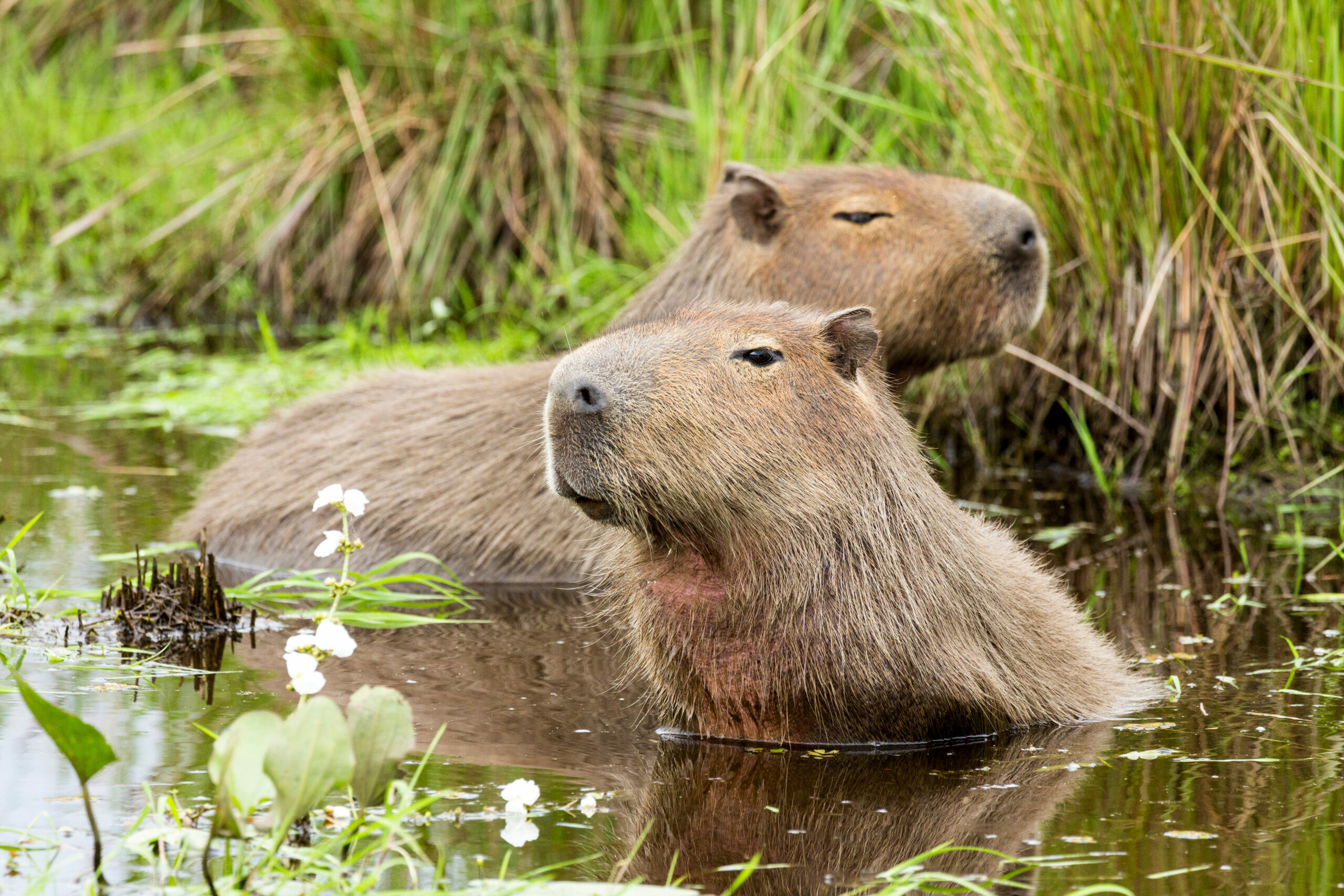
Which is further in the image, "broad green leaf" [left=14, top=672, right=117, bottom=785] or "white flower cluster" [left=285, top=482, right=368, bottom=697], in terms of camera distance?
"white flower cluster" [left=285, top=482, right=368, bottom=697]

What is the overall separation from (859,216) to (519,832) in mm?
2947

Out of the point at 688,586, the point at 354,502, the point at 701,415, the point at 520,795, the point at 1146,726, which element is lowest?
the point at 1146,726

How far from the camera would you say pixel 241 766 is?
2508 millimetres

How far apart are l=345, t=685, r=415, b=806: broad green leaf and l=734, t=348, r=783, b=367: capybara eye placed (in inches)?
48.2

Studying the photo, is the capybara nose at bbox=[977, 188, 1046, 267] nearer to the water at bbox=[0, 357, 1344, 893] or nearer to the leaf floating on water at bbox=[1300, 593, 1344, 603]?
the water at bbox=[0, 357, 1344, 893]

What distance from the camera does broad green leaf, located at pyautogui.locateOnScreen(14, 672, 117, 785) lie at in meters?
2.54

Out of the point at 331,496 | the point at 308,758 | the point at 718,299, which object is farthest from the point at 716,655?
the point at 718,299

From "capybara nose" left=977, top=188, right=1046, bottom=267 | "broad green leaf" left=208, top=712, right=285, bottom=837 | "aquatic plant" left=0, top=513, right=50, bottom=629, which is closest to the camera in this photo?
"broad green leaf" left=208, top=712, right=285, bottom=837

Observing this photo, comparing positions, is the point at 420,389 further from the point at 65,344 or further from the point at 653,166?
the point at 65,344

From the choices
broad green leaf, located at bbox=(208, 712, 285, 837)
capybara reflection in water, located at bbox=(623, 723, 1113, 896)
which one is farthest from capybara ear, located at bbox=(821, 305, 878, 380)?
broad green leaf, located at bbox=(208, 712, 285, 837)

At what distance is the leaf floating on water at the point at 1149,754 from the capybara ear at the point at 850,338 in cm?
101

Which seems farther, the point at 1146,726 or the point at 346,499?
the point at 1146,726

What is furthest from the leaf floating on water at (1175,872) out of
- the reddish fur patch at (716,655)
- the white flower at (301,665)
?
the white flower at (301,665)

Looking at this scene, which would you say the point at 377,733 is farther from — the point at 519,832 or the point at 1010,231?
the point at 1010,231
